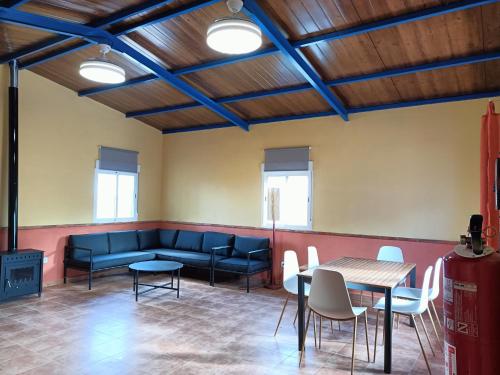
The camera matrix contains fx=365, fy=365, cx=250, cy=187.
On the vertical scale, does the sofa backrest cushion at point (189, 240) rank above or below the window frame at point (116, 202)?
below

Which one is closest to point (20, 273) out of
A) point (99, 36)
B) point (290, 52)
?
point (99, 36)

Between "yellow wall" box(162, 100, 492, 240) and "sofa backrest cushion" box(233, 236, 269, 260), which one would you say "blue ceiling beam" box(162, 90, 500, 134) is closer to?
"yellow wall" box(162, 100, 492, 240)

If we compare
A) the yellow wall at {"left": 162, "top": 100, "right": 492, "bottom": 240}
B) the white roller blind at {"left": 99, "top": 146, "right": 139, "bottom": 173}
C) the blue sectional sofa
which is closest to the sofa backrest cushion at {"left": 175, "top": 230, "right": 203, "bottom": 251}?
the blue sectional sofa

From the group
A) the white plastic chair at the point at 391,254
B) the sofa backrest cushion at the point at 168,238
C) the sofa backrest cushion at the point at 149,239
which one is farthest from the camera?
the sofa backrest cushion at the point at 168,238

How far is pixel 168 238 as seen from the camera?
711cm

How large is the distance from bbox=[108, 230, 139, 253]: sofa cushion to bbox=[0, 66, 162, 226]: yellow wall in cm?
53

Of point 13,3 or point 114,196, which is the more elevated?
point 13,3

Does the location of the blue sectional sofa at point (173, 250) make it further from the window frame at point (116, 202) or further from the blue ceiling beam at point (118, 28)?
the blue ceiling beam at point (118, 28)

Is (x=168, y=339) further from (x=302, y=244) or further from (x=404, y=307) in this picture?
(x=302, y=244)

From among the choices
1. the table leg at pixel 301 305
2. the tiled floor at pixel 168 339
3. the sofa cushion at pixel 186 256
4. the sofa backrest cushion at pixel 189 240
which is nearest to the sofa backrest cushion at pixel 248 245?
the sofa cushion at pixel 186 256

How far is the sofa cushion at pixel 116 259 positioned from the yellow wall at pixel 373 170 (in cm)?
134

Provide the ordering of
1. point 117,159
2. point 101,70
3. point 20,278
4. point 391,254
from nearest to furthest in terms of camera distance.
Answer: point 101,70
point 391,254
point 20,278
point 117,159

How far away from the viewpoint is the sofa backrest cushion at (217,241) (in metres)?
6.38

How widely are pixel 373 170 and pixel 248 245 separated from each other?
234 cm
